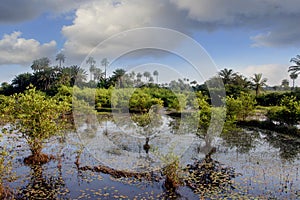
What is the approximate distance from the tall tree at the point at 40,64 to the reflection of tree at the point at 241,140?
39439mm

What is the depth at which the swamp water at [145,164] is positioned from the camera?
7277 mm

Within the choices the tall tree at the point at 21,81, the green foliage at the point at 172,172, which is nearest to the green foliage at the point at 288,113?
the green foliage at the point at 172,172

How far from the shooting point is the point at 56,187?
24.8 ft

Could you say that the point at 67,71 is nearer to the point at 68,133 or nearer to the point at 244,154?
the point at 68,133

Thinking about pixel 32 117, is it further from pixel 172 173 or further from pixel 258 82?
pixel 258 82

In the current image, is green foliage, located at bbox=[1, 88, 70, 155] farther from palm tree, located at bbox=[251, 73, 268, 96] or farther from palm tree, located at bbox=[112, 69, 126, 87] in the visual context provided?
palm tree, located at bbox=[251, 73, 268, 96]

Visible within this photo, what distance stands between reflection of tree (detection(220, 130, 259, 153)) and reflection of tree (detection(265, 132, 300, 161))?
0.87 meters

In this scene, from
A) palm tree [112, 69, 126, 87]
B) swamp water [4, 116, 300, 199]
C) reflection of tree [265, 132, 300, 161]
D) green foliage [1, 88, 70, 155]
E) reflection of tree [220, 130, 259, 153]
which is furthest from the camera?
reflection of tree [220, 130, 259, 153]

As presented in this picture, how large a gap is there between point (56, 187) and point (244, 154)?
7552 millimetres

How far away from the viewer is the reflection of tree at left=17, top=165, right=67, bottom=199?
6.99 meters

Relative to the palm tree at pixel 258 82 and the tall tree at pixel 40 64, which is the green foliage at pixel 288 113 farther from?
the tall tree at pixel 40 64

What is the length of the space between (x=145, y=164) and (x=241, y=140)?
6.90 m

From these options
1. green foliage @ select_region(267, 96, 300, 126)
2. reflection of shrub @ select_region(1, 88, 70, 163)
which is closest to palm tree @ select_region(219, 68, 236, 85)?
green foliage @ select_region(267, 96, 300, 126)

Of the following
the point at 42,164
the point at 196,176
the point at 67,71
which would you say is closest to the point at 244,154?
the point at 196,176
